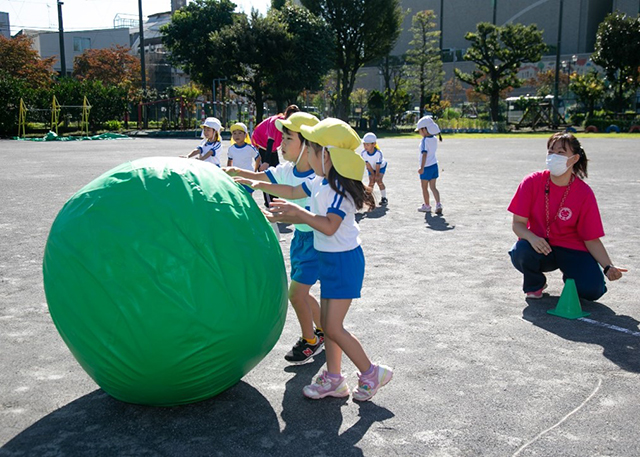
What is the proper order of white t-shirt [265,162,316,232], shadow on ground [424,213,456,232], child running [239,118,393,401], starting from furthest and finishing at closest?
shadow on ground [424,213,456,232], white t-shirt [265,162,316,232], child running [239,118,393,401]

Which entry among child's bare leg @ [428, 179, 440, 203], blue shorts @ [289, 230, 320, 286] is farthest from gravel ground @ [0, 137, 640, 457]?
child's bare leg @ [428, 179, 440, 203]

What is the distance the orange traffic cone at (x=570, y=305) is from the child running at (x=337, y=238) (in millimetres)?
2457

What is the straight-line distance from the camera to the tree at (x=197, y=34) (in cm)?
4909

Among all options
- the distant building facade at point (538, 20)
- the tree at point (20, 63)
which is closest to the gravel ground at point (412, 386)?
the tree at point (20, 63)

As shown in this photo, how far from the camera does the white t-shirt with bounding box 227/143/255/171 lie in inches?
398

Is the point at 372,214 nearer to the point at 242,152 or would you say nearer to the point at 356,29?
the point at 242,152

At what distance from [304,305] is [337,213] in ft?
3.75

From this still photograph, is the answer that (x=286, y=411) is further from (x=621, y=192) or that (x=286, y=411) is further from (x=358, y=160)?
(x=621, y=192)

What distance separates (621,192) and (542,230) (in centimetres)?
835

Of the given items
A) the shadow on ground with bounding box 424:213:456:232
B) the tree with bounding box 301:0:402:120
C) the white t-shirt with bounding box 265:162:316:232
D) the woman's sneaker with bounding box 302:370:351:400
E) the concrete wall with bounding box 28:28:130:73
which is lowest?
the woman's sneaker with bounding box 302:370:351:400

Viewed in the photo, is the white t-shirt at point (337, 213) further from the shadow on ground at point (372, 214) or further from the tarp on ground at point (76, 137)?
the tarp on ground at point (76, 137)

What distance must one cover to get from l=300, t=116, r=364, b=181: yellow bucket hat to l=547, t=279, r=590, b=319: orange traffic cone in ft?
9.56

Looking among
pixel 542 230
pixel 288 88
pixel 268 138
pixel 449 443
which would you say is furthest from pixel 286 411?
pixel 288 88

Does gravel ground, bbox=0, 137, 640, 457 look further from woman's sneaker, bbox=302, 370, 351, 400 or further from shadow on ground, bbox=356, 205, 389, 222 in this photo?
shadow on ground, bbox=356, 205, 389, 222
